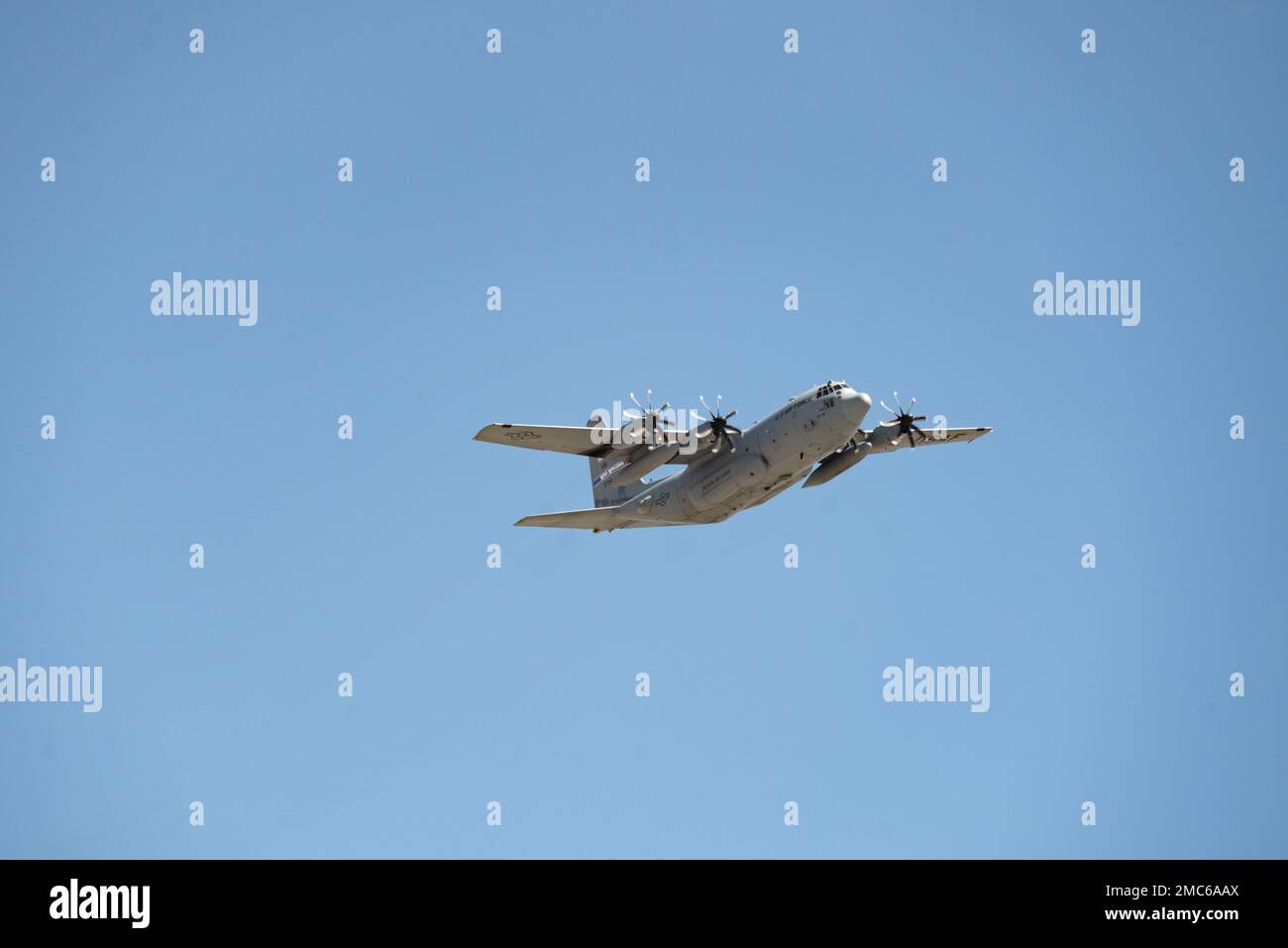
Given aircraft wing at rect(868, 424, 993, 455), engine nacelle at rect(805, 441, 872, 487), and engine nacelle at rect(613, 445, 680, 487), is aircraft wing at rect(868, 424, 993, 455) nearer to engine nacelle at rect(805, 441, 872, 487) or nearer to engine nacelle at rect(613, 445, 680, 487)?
engine nacelle at rect(805, 441, 872, 487)

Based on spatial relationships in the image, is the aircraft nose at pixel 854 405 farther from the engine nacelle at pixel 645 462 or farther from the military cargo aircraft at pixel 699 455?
the engine nacelle at pixel 645 462

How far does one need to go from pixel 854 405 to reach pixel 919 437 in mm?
9794

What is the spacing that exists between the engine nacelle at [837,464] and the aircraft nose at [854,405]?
6165 mm

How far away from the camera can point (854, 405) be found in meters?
50.2

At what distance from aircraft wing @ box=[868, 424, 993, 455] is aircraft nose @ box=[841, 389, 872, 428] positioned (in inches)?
298

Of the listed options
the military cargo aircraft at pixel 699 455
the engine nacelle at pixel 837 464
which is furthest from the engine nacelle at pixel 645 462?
the engine nacelle at pixel 837 464

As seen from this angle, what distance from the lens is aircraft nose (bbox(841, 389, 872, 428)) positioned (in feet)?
165

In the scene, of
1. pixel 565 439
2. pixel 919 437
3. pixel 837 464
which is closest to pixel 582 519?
pixel 565 439

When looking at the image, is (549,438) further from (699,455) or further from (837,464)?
(837,464)

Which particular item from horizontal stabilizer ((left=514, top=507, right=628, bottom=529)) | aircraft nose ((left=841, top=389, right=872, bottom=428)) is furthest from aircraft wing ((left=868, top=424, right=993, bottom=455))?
horizontal stabilizer ((left=514, top=507, right=628, bottom=529))

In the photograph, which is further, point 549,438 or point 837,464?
point 837,464
